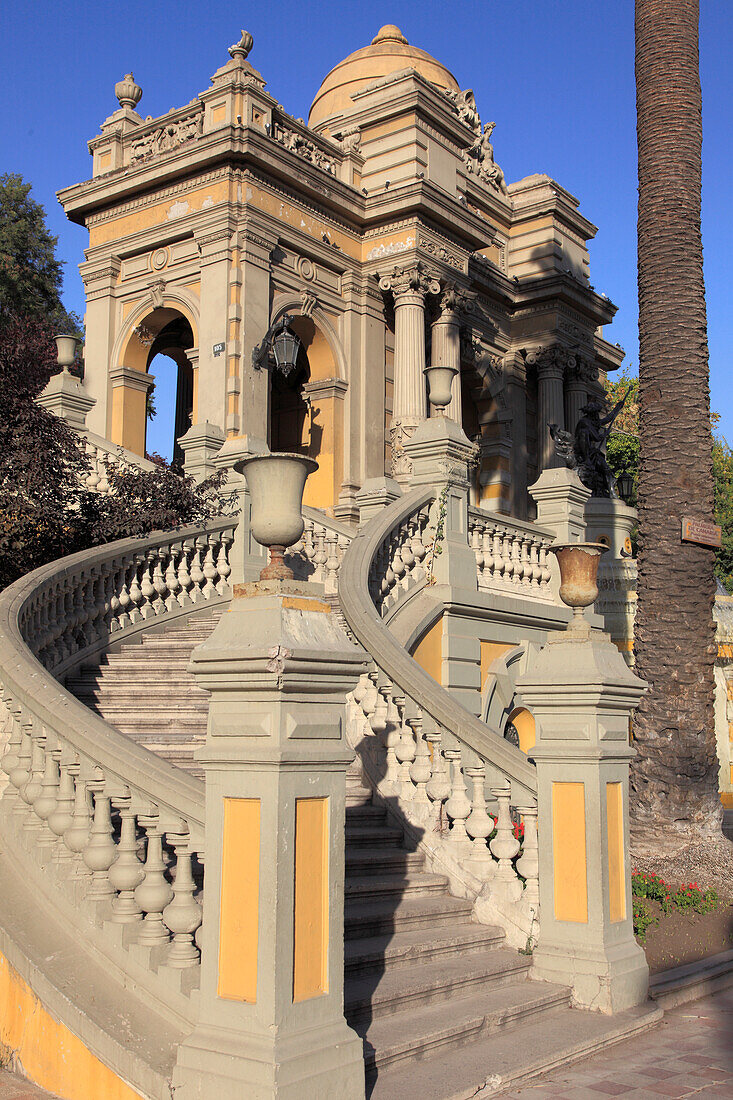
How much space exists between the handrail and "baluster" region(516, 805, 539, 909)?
218 millimetres

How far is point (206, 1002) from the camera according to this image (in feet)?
15.9

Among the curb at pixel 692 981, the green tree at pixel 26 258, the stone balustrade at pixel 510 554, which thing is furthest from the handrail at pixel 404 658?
the green tree at pixel 26 258

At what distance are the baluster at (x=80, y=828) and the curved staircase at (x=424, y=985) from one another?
66cm

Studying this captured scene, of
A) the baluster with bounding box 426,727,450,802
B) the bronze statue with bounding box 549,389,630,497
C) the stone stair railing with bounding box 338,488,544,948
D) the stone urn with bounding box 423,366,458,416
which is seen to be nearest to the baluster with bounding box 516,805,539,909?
the stone stair railing with bounding box 338,488,544,948

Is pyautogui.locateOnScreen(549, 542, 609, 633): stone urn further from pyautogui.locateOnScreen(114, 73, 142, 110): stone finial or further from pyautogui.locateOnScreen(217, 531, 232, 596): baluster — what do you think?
pyautogui.locateOnScreen(114, 73, 142, 110): stone finial

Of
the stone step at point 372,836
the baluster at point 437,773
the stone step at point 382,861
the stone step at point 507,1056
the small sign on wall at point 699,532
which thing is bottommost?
the stone step at point 507,1056

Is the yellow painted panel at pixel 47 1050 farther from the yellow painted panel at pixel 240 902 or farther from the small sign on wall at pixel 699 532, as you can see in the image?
the small sign on wall at pixel 699 532

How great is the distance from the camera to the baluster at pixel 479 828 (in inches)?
316

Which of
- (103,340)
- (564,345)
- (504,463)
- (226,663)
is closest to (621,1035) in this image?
(226,663)

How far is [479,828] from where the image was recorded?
816 centimetres

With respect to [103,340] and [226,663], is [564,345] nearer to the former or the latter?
[103,340]

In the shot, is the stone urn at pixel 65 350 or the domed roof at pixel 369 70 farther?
the domed roof at pixel 369 70

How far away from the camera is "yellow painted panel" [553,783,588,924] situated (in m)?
7.25

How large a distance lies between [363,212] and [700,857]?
18.9m
